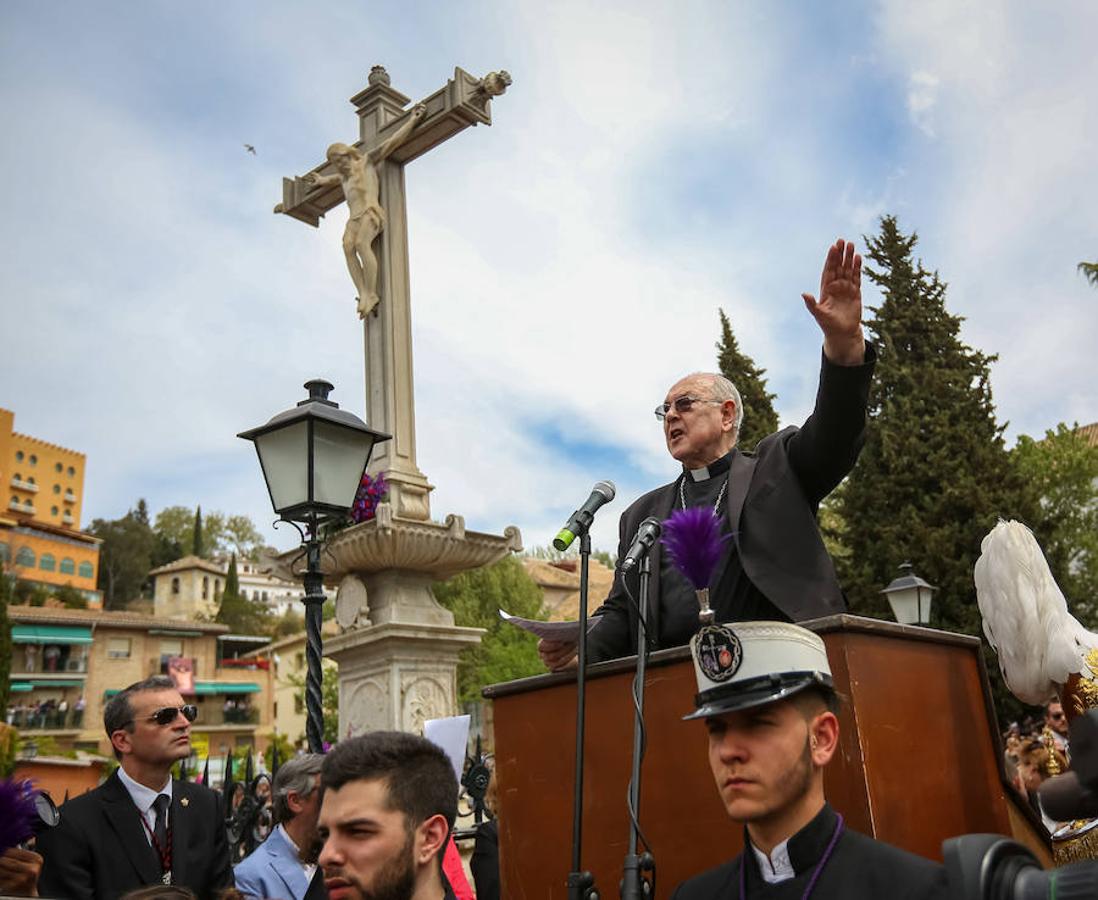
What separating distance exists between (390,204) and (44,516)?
284 feet

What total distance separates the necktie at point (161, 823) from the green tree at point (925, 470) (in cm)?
2352

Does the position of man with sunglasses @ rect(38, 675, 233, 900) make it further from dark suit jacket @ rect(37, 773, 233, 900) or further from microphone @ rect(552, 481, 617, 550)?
microphone @ rect(552, 481, 617, 550)

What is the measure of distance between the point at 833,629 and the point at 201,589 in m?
88.7

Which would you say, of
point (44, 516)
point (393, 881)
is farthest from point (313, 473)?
point (44, 516)

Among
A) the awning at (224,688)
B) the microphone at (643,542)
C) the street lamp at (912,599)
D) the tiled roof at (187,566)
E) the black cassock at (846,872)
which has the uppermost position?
the tiled roof at (187,566)

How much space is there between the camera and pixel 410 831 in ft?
9.16

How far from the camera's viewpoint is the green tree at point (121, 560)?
297 ft

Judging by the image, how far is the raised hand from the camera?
3.20 meters

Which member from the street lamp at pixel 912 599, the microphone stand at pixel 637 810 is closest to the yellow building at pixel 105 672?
the street lamp at pixel 912 599

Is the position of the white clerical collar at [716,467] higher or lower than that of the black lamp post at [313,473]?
lower

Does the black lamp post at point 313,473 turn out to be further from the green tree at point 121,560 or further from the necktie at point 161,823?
the green tree at point 121,560

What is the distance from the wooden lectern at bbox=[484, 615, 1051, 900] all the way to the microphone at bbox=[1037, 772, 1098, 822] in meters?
1.49

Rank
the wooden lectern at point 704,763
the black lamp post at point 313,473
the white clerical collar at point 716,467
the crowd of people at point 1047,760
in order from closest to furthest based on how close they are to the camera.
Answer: the wooden lectern at point 704,763 → the white clerical collar at point 716,467 → the crowd of people at point 1047,760 → the black lamp post at point 313,473

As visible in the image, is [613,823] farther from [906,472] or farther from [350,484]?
[906,472]
